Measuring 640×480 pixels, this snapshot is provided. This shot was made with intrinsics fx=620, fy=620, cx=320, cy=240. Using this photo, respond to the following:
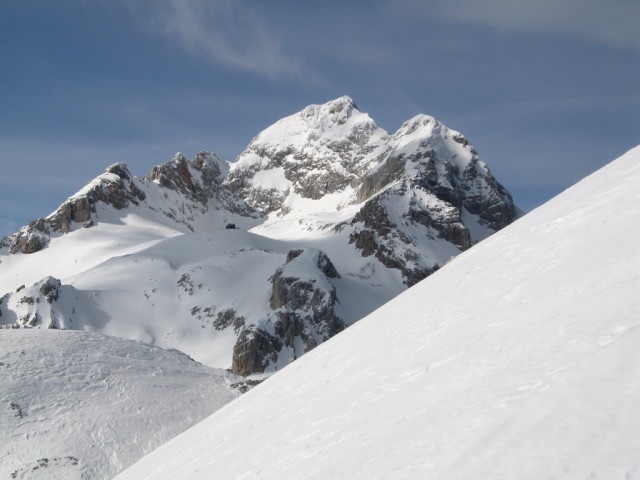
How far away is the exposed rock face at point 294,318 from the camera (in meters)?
65.5

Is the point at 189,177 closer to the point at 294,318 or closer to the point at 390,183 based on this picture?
the point at 390,183

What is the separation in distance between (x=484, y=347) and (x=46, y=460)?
25.4 meters

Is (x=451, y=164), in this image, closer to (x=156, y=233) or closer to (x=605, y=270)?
(x=156, y=233)

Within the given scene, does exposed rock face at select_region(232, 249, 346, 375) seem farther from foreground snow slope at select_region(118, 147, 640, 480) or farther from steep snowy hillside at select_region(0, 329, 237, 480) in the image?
foreground snow slope at select_region(118, 147, 640, 480)

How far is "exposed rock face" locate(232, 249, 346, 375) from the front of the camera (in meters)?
65.5

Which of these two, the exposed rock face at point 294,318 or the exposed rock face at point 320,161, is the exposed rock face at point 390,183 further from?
the exposed rock face at point 294,318

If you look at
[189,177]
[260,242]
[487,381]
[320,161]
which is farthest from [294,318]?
[189,177]

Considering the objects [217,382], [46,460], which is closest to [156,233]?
[217,382]

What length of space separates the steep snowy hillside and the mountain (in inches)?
1045

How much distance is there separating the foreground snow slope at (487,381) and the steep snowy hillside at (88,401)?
18.2m

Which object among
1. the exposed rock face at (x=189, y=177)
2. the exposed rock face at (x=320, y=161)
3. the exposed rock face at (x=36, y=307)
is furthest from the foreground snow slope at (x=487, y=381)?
the exposed rock face at (x=189, y=177)

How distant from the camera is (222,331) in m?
77.8

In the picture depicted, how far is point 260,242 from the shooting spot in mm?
111562

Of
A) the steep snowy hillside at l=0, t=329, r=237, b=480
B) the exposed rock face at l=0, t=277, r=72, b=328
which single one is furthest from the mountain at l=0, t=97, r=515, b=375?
the steep snowy hillside at l=0, t=329, r=237, b=480
